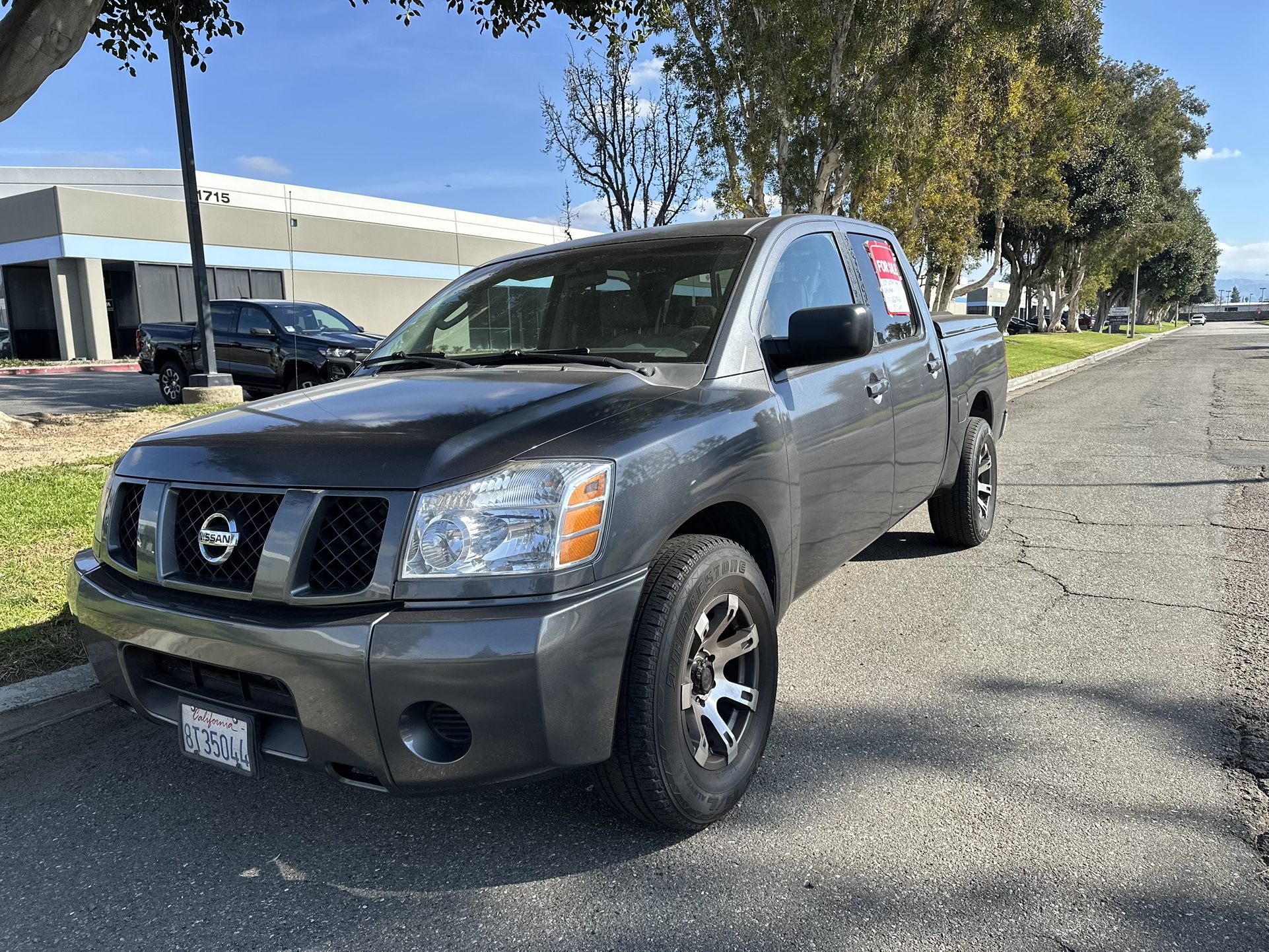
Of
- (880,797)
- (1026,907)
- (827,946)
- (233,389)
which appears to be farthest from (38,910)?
(233,389)

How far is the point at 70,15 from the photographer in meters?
7.26

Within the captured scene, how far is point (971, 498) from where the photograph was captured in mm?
5402

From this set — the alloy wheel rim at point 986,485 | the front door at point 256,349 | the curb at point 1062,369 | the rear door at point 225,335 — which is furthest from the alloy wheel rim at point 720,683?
the curb at point 1062,369

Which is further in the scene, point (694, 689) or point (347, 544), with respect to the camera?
point (694, 689)

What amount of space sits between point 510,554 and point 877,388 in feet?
7.34

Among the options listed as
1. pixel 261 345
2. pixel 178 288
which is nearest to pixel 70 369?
pixel 178 288

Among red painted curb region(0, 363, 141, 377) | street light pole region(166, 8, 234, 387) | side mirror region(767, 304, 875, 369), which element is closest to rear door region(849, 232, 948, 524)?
side mirror region(767, 304, 875, 369)

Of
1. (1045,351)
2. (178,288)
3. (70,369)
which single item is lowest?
(1045,351)

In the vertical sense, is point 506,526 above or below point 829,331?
below

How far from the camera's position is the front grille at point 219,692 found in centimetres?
231

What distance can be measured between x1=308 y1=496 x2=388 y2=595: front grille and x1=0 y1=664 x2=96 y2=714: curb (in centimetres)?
184

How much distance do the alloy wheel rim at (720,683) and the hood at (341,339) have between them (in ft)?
36.2

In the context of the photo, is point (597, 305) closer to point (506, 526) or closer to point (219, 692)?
point (506, 526)

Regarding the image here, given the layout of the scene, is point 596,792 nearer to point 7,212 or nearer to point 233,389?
point 233,389
